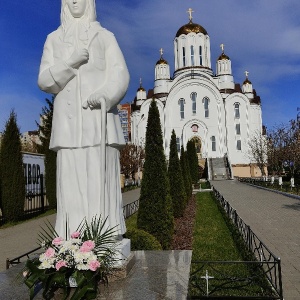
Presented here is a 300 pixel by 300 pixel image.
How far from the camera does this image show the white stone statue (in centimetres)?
382

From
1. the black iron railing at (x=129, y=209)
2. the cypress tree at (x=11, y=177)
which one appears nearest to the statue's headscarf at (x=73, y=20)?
the black iron railing at (x=129, y=209)

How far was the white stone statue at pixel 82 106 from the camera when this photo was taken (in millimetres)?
3818

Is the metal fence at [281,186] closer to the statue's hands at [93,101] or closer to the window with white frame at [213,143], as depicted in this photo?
the window with white frame at [213,143]

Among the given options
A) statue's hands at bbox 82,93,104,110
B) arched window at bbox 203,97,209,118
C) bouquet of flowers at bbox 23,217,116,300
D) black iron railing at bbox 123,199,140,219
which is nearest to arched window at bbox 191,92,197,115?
arched window at bbox 203,97,209,118

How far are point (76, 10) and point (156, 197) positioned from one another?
5.98 m

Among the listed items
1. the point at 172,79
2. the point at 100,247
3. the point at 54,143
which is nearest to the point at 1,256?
the point at 54,143

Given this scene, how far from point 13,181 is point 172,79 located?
44.8 metres

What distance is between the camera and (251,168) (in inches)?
1972

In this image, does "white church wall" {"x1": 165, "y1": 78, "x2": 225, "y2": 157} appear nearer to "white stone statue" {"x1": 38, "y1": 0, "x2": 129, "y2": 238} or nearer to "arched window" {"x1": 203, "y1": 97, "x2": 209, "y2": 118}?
"arched window" {"x1": 203, "y1": 97, "x2": 209, "y2": 118}

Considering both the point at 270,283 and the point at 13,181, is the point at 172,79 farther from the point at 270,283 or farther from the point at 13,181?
the point at 270,283

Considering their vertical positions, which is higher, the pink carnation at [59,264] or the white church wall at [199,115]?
the white church wall at [199,115]

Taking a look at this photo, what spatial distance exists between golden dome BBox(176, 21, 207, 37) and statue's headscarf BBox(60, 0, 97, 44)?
53.4m

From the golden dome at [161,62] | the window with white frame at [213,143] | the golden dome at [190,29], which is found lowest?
the window with white frame at [213,143]

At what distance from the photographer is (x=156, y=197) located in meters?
9.27
